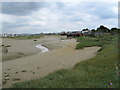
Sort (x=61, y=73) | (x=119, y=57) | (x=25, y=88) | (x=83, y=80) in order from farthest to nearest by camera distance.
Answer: (x=119, y=57)
(x=61, y=73)
(x=83, y=80)
(x=25, y=88)

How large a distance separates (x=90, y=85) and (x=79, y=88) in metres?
0.42

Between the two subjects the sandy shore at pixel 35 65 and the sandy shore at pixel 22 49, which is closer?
the sandy shore at pixel 35 65

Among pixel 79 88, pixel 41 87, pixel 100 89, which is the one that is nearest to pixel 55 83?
pixel 41 87

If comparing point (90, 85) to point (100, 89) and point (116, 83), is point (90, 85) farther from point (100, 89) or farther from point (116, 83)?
point (116, 83)

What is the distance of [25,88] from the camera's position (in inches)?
202

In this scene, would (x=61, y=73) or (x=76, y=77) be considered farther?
(x=61, y=73)

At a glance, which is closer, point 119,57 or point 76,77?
point 76,77

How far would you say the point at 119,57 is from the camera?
9312mm

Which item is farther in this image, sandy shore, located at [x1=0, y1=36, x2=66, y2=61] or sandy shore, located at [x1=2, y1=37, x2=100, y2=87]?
sandy shore, located at [x1=0, y1=36, x2=66, y2=61]

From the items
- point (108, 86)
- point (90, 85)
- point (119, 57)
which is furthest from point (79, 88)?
point (119, 57)

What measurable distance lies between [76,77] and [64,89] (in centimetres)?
142

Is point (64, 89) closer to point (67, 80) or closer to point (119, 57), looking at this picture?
point (67, 80)

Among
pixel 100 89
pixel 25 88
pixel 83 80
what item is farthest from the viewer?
pixel 83 80

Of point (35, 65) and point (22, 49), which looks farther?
point (22, 49)
